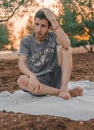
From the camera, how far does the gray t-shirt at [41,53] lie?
4527mm

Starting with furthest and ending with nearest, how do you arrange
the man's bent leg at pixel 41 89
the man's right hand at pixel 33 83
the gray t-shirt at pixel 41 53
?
the gray t-shirt at pixel 41 53, the man's bent leg at pixel 41 89, the man's right hand at pixel 33 83

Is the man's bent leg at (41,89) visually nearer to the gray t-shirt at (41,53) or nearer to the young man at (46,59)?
the young man at (46,59)

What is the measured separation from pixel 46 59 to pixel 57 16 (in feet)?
31.6

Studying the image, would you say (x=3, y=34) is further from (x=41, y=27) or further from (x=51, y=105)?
(x=51, y=105)

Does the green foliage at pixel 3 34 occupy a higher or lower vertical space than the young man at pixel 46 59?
lower

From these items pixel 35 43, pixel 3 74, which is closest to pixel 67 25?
pixel 3 74

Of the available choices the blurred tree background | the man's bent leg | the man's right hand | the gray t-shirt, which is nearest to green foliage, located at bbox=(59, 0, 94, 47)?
the blurred tree background

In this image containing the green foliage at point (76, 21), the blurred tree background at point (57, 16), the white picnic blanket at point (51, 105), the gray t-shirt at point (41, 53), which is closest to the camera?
the white picnic blanket at point (51, 105)

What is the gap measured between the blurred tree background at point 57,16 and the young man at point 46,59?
4.95 metres

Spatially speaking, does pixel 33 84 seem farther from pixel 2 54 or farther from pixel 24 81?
pixel 2 54

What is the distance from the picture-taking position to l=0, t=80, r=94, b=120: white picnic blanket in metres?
4.00

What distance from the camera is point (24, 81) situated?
14.4ft

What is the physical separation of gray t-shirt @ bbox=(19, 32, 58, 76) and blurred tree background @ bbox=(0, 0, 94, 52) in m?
4.92

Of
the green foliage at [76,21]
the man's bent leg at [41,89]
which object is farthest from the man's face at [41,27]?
the green foliage at [76,21]
